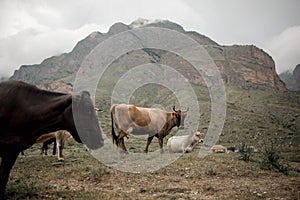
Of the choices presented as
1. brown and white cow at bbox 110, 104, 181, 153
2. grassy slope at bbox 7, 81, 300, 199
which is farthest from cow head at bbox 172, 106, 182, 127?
grassy slope at bbox 7, 81, 300, 199

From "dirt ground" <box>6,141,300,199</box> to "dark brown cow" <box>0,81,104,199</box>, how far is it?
4.10 ft

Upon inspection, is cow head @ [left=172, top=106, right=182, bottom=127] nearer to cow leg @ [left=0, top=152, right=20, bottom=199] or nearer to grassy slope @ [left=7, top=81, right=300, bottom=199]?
grassy slope @ [left=7, top=81, right=300, bottom=199]

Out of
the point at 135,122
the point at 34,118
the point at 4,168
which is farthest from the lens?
the point at 135,122

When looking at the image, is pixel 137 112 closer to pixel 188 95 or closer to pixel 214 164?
pixel 214 164

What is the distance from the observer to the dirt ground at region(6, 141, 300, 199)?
26.6 ft

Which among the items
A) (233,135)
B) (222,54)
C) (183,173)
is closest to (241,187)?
(183,173)

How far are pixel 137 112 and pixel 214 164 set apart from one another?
5.11 m

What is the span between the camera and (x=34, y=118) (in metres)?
7.38

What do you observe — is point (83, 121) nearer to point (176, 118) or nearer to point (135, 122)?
point (135, 122)

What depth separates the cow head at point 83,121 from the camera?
24.7 ft

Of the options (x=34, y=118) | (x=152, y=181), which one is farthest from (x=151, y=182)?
(x=34, y=118)

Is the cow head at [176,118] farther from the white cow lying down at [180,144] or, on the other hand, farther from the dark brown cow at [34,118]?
the dark brown cow at [34,118]

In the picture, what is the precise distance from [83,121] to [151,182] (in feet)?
11.0

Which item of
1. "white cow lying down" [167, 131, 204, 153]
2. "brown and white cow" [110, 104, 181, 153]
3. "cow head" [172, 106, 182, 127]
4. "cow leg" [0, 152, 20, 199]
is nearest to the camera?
"cow leg" [0, 152, 20, 199]
